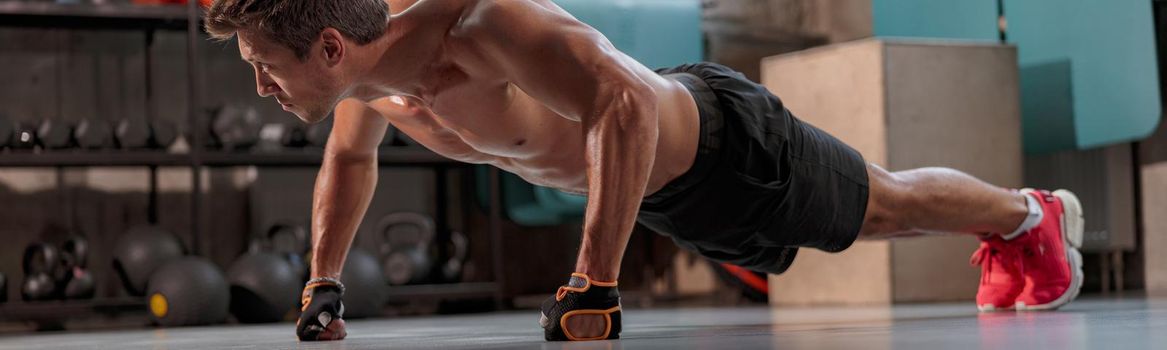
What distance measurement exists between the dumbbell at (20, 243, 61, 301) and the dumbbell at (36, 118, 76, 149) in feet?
0.99

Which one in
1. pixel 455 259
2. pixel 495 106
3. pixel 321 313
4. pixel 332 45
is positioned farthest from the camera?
pixel 455 259

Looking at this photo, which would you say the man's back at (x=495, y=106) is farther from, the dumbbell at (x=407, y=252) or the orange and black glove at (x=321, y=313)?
the dumbbell at (x=407, y=252)

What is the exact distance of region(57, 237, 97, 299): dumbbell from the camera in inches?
154

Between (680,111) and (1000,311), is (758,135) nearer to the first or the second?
(680,111)

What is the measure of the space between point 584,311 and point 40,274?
2.85 meters

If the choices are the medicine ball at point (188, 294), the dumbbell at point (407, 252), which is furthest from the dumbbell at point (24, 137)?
the dumbbell at point (407, 252)

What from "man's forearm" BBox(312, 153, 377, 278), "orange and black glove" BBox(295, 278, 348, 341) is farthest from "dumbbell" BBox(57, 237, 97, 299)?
"orange and black glove" BBox(295, 278, 348, 341)

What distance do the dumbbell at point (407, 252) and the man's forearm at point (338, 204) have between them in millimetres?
2154

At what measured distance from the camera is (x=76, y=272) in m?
3.91

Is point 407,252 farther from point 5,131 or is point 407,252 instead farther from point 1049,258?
point 1049,258

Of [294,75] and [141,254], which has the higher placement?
[294,75]

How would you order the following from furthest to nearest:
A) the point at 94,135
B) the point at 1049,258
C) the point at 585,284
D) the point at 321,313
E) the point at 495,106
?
the point at 94,135 → the point at 1049,258 → the point at 321,313 → the point at 495,106 → the point at 585,284

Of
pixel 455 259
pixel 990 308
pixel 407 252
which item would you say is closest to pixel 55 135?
pixel 407 252

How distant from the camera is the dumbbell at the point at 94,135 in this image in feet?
13.1
